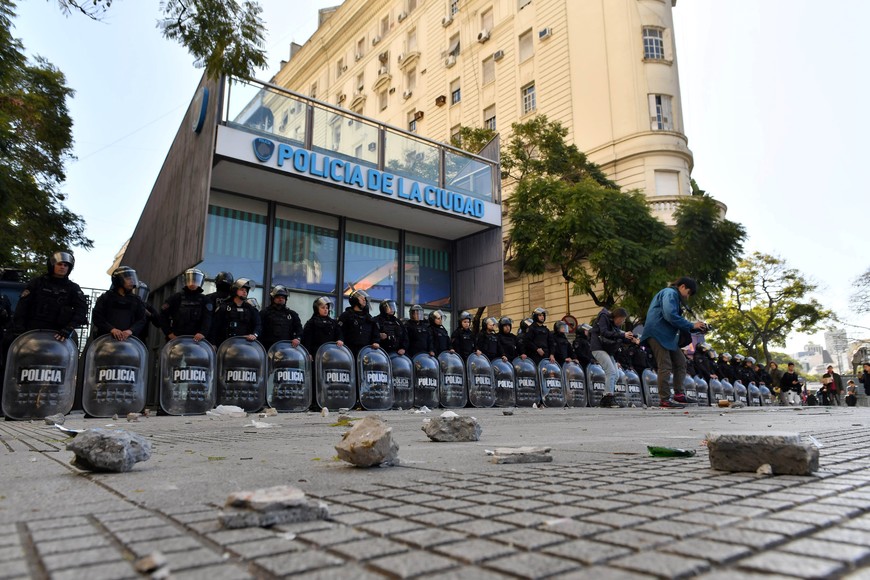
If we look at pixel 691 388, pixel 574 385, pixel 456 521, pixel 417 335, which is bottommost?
pixel 456 521

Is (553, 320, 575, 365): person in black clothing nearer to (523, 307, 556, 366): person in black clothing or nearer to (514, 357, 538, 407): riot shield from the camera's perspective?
(523, 307, 556, 366): person in black clothing

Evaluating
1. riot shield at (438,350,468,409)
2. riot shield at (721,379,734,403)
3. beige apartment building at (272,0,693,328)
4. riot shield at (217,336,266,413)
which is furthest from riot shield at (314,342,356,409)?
beige apartment building at (272,0,693,328)

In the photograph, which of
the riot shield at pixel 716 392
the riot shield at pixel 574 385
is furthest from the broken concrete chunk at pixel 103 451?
the riot shield at pixel 716 392

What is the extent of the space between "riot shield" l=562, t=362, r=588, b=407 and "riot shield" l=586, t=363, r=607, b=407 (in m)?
0.18

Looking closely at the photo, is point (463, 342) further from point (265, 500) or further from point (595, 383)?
point (265, 500)

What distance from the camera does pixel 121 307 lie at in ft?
26.5

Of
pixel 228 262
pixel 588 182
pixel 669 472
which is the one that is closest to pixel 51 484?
pixel 669 472

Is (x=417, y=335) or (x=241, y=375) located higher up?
(x=417, y=335)

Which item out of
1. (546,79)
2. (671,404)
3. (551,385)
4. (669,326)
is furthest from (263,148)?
(546,79)

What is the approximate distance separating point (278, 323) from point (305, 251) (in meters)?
5.16

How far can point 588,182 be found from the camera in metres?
19.7

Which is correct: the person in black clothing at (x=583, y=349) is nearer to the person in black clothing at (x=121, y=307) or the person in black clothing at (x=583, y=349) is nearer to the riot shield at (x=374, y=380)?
the riot shield at (x=374, y=380)

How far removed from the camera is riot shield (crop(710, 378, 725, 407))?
1638 centimetres

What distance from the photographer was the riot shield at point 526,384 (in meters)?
11.4
